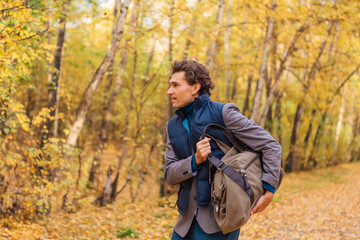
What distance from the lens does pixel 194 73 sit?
2363 mm

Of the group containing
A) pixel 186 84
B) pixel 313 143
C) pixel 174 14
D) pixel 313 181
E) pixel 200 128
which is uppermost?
pixel 174 14

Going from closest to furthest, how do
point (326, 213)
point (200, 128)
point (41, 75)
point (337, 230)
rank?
1. point (200, 128)
2. point (337, 230)
3. point (326, 213)
4. point (41, 75)

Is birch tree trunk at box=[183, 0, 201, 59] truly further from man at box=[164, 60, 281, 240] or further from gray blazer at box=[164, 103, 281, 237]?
gray blazer at box=[164, 103, 281, 237]

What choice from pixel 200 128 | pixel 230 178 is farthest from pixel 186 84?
pixel 230 178

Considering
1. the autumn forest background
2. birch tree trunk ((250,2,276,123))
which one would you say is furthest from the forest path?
birch tree trunk ((250,2,276,123))

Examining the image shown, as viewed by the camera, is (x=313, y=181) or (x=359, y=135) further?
(x=359, y=135)

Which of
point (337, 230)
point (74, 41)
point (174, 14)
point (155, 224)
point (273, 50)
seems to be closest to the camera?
point (337, 230)

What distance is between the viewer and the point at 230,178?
2066 millimetres

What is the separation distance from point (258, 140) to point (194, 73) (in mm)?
655

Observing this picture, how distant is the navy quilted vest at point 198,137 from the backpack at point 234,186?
50 mm

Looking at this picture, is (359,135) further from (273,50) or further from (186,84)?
(186,84)

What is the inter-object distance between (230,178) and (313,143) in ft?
61.5

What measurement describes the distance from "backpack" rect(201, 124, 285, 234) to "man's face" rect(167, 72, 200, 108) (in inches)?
11.2

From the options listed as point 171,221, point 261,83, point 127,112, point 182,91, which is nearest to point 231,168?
point 182,91
